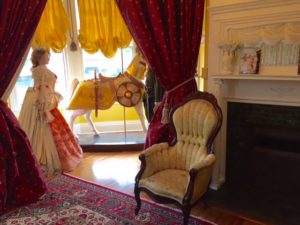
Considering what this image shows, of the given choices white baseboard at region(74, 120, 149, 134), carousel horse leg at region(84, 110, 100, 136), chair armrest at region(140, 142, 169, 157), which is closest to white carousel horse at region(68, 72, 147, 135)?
carousel horse leg at region(84, 110, 100, 136)

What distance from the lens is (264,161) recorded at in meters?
2.57

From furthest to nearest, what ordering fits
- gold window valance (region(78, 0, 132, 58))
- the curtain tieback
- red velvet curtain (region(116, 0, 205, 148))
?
gold window valance (region(78, 0, 132, 58)) < the curtain tieback < red velvet curtain (region(116, 0, 205, 148))

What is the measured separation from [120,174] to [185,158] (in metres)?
1.14

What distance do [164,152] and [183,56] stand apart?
993mm

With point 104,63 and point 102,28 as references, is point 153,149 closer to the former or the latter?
point 102,28

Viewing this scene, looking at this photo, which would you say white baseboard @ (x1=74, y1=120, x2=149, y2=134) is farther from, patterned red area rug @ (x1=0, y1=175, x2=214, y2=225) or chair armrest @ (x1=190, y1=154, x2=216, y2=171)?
chair armrest @ (x1=190, y1=154, x2=216, y2=171)

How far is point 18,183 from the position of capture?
2566 mm

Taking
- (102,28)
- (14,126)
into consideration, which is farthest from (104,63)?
(14,126)

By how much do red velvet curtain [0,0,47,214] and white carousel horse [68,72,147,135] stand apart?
137 cm

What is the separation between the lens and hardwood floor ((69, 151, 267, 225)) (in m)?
2.32

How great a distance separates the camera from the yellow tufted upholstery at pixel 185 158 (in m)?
2.06

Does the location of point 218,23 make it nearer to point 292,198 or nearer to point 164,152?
point 164,152

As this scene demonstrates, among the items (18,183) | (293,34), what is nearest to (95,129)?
(18,183)

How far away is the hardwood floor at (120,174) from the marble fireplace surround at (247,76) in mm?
462
